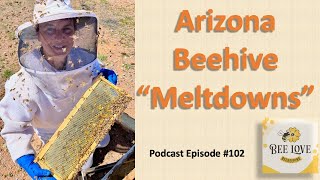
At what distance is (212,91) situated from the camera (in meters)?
2.02

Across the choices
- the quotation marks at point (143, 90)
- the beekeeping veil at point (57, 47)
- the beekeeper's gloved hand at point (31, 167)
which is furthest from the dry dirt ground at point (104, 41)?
the quotation marks at point (143, 90)

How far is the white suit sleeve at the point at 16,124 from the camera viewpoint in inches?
112

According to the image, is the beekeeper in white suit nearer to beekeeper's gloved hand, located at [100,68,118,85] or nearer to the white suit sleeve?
the white suit sleeve

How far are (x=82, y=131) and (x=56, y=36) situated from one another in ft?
1.84

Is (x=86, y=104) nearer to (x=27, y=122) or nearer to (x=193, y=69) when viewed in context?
(x=27, y=122)

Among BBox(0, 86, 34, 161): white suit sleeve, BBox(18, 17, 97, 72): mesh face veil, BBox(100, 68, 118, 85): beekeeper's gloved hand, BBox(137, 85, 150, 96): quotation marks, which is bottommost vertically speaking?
BBox(0, 86, 34, 161): white suit sleeve

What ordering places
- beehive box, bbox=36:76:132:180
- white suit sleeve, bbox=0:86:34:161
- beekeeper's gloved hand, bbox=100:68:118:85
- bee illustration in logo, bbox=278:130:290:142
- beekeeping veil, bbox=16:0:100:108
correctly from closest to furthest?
bee illustration in logo, bbox=278:130:290:142, beehive box, bbox=36:76:132:180, beekeeping veil, bbox=16:0:100:108, white suit sleeve, bbox=0:86:34:161, beekeeper's gloved hand, bbox=100:68:118:85

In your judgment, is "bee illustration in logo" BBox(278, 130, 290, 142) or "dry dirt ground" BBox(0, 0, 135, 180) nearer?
"bee illustration in logo" BBox(278, 130, 290, 142)

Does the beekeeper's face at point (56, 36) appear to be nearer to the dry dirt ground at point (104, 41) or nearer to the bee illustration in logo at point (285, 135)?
the dry dirt ground at point (104, 41)

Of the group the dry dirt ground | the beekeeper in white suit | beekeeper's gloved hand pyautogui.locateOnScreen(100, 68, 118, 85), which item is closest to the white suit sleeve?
the beekeeper in white suit

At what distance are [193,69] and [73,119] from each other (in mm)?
952

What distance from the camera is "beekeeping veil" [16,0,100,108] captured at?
2705 mm

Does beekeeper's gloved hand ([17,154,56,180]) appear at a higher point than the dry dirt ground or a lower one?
lower

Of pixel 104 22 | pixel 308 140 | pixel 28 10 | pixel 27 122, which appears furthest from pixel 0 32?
pixel 308 140
